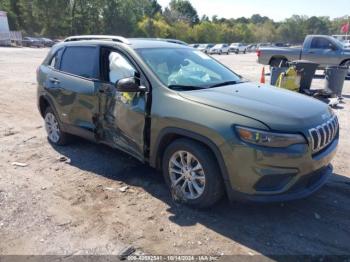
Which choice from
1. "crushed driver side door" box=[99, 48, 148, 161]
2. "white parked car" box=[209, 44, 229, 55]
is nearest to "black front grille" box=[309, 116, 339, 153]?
"crushed driver side door" box=[99, 48, 148, 161]

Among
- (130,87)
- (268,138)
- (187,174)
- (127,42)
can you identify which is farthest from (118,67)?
(268,138)

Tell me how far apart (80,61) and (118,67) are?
2.92 feet

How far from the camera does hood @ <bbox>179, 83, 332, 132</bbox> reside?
135 inches

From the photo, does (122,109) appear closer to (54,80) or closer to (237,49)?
(54,80)

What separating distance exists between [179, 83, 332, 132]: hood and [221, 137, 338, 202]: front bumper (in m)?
0.26

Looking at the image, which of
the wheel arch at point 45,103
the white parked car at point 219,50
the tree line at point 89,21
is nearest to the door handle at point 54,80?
the wheel arch at point 45,103

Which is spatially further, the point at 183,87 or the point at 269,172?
the point at 183,87

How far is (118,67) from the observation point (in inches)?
185

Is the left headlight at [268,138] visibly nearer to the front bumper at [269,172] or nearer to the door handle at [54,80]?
the front bumper at [269,172]

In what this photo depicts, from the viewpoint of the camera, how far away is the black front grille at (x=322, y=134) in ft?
11.5

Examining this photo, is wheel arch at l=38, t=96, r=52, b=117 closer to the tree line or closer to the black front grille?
the black front grille

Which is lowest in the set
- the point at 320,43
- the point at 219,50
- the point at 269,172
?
the point at 219,50

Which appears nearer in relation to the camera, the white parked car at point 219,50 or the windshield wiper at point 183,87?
the windshield wiper at point 183,87

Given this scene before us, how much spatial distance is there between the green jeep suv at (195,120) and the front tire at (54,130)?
417mm
